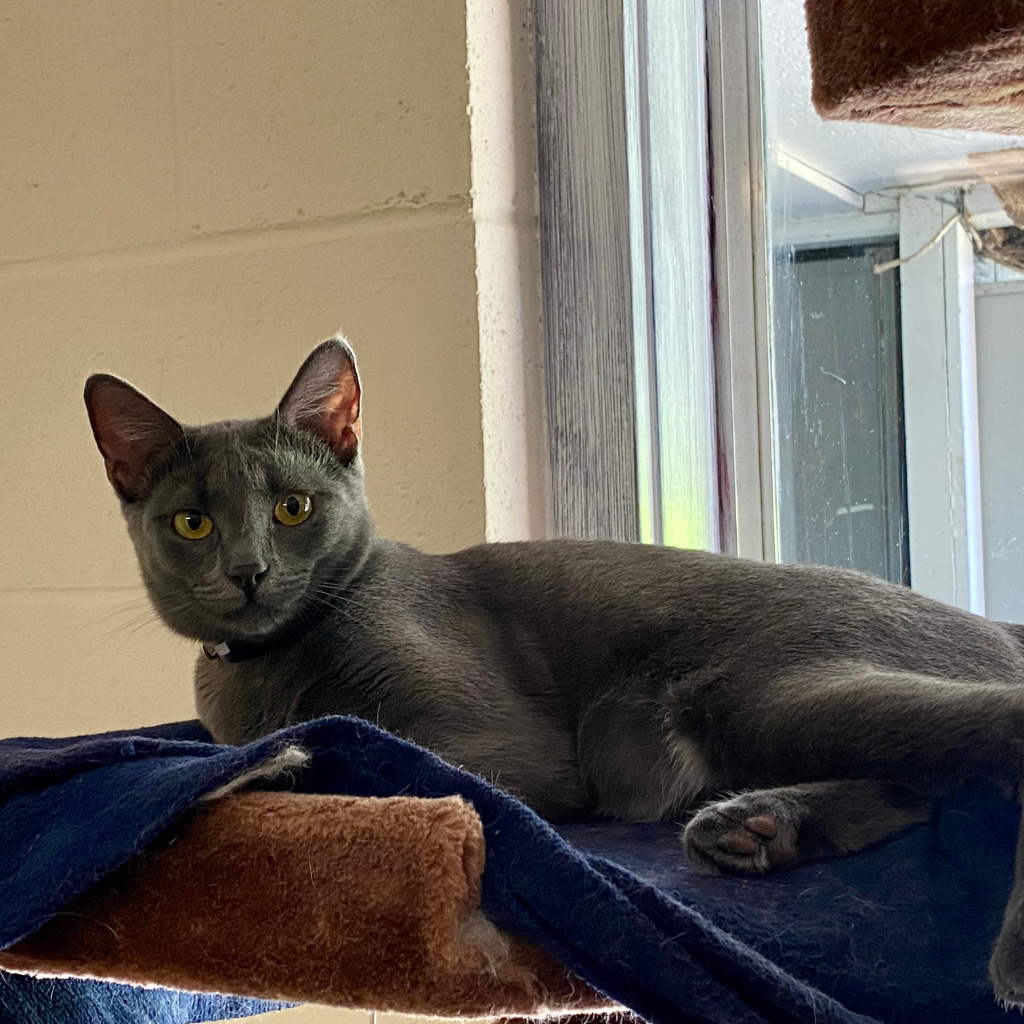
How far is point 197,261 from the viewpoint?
1542 millimetres

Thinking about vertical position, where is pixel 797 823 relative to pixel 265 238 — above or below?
below

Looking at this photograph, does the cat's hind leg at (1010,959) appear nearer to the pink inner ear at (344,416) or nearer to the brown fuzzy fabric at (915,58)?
the brown fuzzy fabric at (915,58)

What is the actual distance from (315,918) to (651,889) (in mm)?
182

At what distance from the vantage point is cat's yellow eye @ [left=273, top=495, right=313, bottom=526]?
103 cm

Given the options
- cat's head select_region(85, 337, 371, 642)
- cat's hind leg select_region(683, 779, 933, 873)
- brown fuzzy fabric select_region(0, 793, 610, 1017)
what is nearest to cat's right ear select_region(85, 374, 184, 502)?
cat's head select_region(85, 337, 371, 642)

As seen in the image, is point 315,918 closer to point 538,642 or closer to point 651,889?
point 651,889

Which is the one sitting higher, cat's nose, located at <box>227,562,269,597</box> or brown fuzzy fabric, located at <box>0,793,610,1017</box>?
cat's nose, located at <box>227,562,269,597</box>

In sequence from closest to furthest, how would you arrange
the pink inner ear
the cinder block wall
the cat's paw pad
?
1. the cat's paw pad
2. the pink inner ear
3. the cinder block wall

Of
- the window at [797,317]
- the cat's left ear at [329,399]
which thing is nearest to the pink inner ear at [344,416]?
the cat's left ear at [329,399]

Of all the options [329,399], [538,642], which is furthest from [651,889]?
[329,399]

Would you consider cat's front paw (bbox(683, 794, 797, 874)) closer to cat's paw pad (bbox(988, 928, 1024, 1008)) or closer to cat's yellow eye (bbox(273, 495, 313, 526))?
cat's paw pad (bbox(988, 928, 1024, 1008))

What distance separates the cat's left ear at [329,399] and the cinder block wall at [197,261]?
286mm

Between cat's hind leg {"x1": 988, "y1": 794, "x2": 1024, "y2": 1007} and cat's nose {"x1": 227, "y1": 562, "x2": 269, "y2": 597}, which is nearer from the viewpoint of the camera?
cat's hind leg {"x1": 988, "y1": 794, "x2": 1024, "y2": 1007}

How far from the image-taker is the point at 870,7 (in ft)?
2.26
